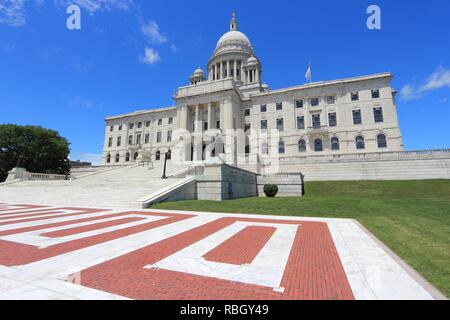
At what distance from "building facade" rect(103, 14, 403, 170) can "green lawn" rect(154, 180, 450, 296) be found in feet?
47.3

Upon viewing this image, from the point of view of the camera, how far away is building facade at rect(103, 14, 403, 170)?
124 ft

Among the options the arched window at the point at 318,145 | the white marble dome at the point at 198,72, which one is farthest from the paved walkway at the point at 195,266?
the white marble dome at the point at 198,72

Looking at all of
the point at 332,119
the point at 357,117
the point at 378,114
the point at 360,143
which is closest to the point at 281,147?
the point at 332,119

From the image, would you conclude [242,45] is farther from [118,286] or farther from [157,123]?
[118,286]

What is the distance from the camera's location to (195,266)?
169 inches

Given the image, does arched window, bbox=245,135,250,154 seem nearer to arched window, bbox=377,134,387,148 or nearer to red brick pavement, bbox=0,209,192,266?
arched window, bbox=377,134,387,148

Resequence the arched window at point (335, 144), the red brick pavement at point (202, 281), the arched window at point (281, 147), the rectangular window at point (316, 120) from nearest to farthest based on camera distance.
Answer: the red brick pavement at point (202, 281)
the arched window at point (335, 144)
the rectangular window at point (316, 120)
the arched window at point (281, 147)

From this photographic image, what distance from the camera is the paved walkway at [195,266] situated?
3.24m

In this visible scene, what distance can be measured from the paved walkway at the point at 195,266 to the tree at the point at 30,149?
39474mm

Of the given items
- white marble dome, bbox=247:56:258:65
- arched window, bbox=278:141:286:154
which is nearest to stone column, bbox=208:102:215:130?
arched window, bbox=278:141:286:154

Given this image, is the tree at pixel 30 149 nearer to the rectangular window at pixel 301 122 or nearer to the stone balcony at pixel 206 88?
the stone balcony at pixel 206 88

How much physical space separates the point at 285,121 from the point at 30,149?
4559 centimetres

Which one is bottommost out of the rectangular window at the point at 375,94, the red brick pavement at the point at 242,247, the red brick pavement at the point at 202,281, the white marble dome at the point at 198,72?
the red brick pavement at the point at 202,281

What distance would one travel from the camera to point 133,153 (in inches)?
2212
